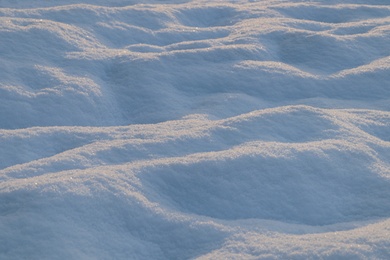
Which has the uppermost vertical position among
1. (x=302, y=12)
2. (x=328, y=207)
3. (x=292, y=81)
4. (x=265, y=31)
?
(x=302, y=12)

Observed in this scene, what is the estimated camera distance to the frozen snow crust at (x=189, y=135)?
286 centimetres

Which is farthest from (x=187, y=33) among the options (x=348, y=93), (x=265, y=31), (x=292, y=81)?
(x=348, y=93)

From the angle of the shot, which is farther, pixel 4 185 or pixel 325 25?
pixel 325 25

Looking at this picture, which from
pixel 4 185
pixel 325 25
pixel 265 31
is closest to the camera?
pixel 4 185

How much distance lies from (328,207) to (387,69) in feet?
8.17

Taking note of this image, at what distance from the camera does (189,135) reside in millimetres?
3787

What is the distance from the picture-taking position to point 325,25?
639cm

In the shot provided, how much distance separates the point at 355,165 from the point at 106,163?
155 centimetres

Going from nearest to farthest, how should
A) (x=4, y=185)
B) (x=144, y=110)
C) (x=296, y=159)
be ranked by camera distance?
(x=4, y=185) < (x=296, y=159) < (x=144, y=110)

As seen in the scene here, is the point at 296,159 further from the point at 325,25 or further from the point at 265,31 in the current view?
the point at 325,25

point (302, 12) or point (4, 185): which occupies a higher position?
point (302, 12)

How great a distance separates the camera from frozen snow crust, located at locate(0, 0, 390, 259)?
286 cm

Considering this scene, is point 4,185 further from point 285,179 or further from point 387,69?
point 387,69

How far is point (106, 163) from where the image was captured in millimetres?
3463
